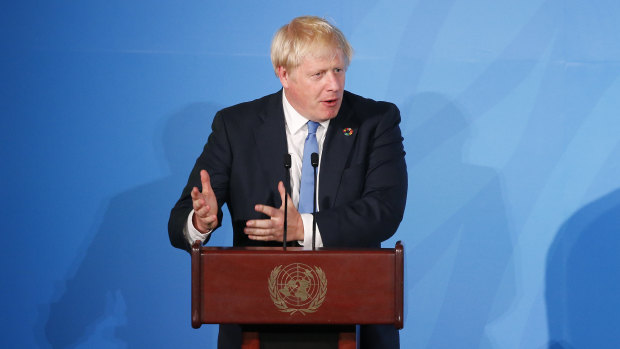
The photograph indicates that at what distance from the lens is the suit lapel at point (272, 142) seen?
2.11 meters

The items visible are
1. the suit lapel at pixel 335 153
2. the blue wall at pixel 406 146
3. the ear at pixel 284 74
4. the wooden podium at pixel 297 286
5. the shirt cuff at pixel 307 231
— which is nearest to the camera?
the wooden podium at pixel 297 286

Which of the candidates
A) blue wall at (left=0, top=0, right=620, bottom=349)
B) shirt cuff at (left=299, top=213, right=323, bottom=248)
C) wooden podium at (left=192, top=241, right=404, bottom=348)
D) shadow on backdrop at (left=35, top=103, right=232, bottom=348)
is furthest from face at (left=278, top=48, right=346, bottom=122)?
shadow on backdrop at (left=35, top=103, right=232, bottom=348)

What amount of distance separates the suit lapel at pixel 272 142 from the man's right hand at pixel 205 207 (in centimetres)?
25

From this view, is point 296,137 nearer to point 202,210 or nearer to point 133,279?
point 202,210

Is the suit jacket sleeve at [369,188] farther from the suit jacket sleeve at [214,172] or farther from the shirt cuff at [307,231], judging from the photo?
the suit jacket sleeve at [214,172]

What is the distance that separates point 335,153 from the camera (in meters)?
2.11

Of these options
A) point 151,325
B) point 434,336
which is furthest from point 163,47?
point 434,336

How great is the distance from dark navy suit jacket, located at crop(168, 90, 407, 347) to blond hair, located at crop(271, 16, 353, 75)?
0.16 meters

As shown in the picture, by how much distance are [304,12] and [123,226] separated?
1.20m

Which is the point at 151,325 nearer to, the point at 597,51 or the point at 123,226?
the point at 123,226

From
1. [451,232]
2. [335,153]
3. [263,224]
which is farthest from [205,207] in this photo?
[451,232]

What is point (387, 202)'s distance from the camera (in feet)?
6.70

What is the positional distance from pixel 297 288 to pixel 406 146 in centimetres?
170

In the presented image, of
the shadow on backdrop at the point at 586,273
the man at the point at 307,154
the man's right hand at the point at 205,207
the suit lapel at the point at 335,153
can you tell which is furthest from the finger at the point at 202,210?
the shadow on backdrop at the point at 586,273
